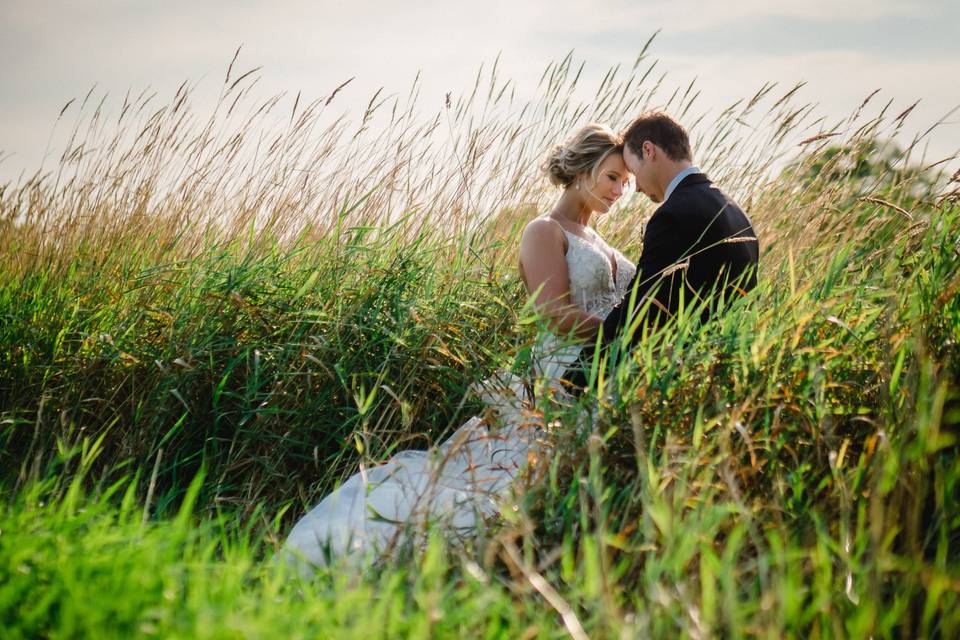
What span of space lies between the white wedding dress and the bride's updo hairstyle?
3.84ft

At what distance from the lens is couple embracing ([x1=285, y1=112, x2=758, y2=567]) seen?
78.0 inches

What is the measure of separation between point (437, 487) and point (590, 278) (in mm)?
1594

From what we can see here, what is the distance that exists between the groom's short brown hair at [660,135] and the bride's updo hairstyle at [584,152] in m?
0.20

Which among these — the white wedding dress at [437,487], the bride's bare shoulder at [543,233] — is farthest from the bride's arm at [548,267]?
the white wedding dress at [437,487]

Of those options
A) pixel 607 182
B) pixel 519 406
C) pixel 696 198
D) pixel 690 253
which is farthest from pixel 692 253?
pixel 607 182

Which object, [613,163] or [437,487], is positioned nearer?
[437,487]

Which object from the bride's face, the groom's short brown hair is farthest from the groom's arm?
the bride's face

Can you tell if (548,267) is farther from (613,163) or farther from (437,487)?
(437,487)

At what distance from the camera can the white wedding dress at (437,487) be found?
1.82m

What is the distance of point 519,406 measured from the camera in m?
2.45

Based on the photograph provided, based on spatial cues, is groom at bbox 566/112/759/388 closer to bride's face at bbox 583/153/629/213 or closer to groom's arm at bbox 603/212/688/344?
groom's arm at bbox 603/212/688/344

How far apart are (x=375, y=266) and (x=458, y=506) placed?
135 centimetres

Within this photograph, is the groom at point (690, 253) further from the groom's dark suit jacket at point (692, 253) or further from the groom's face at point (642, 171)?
the groom's face at point (642, 171)

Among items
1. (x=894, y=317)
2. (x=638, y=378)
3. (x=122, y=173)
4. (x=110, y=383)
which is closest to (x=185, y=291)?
(x=110, y=383)
